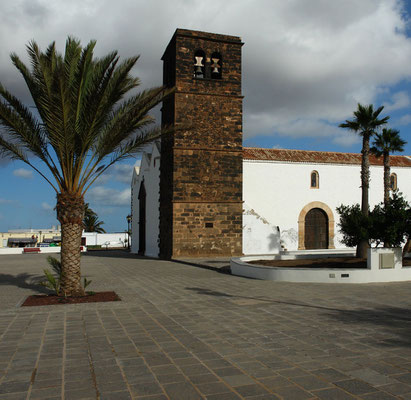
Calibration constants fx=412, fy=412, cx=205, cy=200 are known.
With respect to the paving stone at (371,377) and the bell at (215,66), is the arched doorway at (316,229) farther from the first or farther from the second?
the paving stone at (371,377)

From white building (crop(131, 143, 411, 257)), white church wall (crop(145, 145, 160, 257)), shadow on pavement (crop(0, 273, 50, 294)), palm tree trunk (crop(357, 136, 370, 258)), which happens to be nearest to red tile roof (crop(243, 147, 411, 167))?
white building (crop(131, 143, 411, 257))

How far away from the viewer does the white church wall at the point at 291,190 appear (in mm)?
27500

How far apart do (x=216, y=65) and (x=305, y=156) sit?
10303 millimetres

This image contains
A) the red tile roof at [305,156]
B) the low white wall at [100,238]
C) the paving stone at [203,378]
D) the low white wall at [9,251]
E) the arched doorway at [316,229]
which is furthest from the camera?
the low white wall at [100,238]

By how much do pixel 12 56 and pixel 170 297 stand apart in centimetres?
642

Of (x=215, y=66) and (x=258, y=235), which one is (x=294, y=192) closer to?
(x=258, y=235)

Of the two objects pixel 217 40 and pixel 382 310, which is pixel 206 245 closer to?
pixel 217 40

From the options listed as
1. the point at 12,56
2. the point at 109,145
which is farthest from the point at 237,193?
the point at 12,56

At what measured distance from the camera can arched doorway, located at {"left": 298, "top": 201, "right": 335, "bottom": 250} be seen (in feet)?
92.5

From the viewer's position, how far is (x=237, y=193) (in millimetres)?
22516

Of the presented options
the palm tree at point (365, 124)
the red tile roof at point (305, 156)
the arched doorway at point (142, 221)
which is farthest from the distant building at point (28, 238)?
the palm tree at point (365, 124)

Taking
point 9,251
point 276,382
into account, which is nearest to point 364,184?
point 276,382

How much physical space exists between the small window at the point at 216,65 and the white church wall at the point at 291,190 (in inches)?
267

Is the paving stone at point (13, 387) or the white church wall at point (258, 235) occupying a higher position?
the white church wall at point (258, 235)
